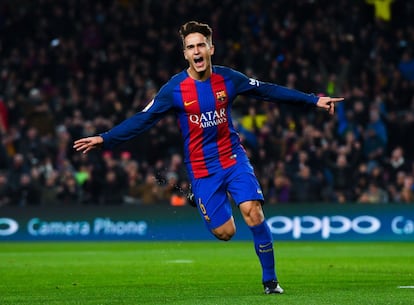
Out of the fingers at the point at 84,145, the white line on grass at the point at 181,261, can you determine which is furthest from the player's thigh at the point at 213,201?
the white line on grass at the point at 181,261

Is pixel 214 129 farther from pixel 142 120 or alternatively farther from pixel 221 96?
pixel 142 120

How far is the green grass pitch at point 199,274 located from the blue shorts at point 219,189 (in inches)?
31.2

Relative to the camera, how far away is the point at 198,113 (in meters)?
11.2

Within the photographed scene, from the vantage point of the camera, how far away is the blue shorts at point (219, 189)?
36.9 ft

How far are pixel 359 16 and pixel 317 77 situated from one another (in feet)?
9.11

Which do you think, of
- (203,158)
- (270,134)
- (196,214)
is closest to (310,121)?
(270,134)

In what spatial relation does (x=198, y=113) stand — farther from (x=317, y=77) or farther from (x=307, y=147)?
(x=317, y=77)

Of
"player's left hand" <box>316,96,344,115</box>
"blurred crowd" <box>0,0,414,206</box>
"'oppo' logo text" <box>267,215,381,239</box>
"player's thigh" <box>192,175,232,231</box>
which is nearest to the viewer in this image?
"player's left hand" <box>316,96,344,115</box>

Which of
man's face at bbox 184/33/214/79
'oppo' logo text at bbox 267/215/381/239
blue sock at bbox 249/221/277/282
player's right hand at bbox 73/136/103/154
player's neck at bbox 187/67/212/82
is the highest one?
man's face at bbox 184/33/214/79

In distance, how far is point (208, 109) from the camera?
11.2 meters

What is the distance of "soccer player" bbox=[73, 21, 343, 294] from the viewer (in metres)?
11.1

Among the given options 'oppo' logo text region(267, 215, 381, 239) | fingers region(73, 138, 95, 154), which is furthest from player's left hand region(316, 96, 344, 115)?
'oppo' logo text region(267, 215, 381, 239)

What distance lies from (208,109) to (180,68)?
57.2ft

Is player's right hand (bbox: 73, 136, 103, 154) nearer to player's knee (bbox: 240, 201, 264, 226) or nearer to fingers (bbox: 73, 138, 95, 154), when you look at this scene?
fingers (bbox: 73, 138, 95, 154)
